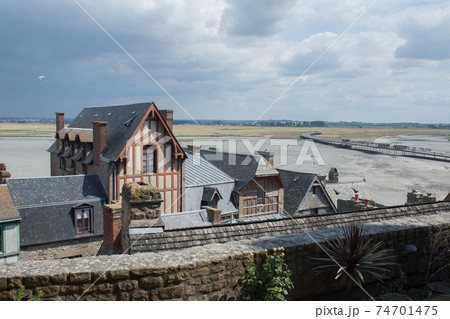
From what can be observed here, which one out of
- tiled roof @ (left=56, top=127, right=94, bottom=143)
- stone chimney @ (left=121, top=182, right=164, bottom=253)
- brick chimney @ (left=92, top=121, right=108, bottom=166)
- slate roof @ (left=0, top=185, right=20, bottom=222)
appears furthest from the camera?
tiled roof @ (left=56, top=127, right=94, bottom=143)

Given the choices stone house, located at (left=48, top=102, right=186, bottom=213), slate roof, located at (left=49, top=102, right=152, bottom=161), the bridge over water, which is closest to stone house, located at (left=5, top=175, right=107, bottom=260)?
stone house, located at (left=48, top=102, right=186, bottom=213)

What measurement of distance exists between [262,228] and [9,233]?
52.2 feet

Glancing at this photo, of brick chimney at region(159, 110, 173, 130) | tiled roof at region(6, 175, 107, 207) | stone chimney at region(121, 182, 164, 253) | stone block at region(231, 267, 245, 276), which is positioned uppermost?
brick chimney at region(159, 110, 173, 130)

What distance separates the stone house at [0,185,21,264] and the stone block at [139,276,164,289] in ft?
54.0

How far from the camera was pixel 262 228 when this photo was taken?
8008 millimetres

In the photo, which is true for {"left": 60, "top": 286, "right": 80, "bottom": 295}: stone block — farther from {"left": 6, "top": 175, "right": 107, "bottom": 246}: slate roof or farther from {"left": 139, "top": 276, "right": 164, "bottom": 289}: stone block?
{"left": 6, "top": 175, "right": 107, "bottom": 246}: slate roof

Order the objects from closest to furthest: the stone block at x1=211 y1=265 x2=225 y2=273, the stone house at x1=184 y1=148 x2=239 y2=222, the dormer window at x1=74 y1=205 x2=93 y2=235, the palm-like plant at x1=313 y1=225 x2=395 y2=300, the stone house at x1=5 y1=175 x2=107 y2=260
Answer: the stone block at x1=211 y1=265 x2=225 y2=273
the palm-like plant at x1=313 y1=225 x2=395 y2=300
the stone house at x1=5 y1=175 x2=107 y2=260
the dormer window at x1=74 y1=205 x2=93 y2=235
the stone house at x1=184 y1=148 x2=239 y2=222

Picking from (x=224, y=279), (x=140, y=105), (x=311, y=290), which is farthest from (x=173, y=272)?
(x=140, y=105)

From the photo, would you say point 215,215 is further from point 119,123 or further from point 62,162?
point 62,162

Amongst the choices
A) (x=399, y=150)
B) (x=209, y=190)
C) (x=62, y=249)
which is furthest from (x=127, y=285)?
(x=399, y=150)

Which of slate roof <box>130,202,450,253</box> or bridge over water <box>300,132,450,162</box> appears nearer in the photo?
slate roof <box>130,202,450,253</box>

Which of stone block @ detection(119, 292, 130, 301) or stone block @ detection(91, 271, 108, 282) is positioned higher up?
stone block @ detection(91, 271, 108, 282)

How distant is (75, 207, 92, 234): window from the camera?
70.6ft

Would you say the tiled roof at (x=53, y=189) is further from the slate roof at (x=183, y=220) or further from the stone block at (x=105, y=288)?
the stone block at (x=105, y=288)
